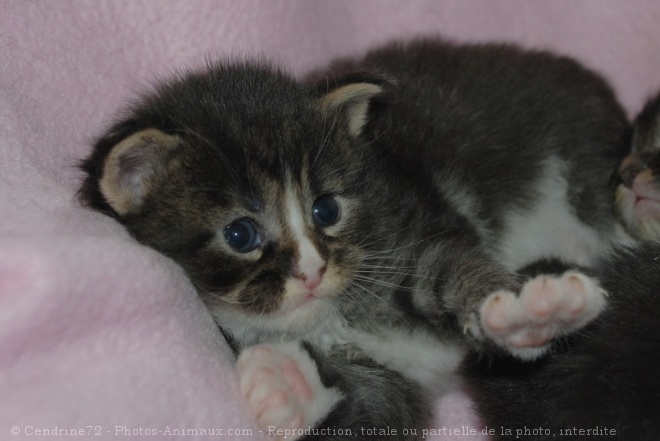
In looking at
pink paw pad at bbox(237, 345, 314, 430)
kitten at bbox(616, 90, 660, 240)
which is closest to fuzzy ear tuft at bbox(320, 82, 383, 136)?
pink paw pad at bbox(237, 345, 314, 430)

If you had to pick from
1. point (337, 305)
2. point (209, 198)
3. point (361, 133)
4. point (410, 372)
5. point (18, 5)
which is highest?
point (18, 5)

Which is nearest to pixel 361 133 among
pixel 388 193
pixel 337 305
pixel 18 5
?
pixel 388 193

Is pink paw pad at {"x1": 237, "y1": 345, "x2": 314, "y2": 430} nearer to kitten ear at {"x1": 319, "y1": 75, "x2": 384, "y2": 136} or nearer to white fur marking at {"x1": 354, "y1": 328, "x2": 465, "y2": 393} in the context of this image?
white fur marking at {"x1": 354, "y1": 328, "x2": 465, "y2": 393}

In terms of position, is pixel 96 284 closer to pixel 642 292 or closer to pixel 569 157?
pixel 642 292

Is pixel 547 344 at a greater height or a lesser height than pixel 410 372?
greater

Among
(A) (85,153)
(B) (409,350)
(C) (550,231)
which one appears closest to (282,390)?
(B) (409,350)

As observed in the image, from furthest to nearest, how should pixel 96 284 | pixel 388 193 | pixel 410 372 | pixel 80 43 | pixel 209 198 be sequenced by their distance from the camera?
pixel 80 43
pixel 388 193
pixel 410 372
pixel 209 198
pixel 96 284

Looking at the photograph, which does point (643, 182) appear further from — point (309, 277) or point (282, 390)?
point (282, 390)
